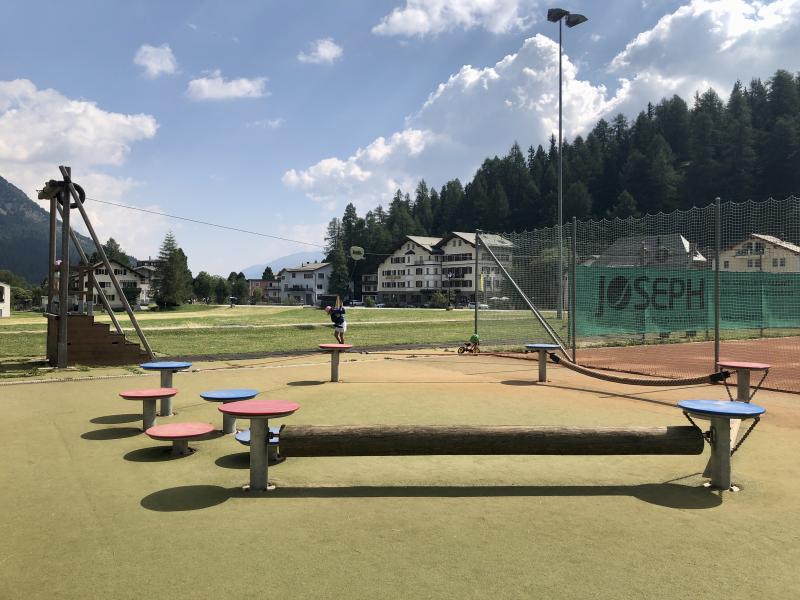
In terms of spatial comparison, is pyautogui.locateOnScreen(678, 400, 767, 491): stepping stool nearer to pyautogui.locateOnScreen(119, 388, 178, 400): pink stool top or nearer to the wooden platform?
pyautogui.locateOnScreen(119, 388, 178, 400): pink stool top

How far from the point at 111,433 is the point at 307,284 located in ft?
434

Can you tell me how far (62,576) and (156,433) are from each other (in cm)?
247

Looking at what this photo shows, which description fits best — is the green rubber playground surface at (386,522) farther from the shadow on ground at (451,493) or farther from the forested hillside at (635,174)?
the forested hillside at (635,174)

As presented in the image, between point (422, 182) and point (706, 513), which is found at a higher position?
point (422, 182)

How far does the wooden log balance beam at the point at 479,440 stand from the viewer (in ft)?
16.6

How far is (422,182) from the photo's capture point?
159 meters

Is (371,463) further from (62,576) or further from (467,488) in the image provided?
(62,576)

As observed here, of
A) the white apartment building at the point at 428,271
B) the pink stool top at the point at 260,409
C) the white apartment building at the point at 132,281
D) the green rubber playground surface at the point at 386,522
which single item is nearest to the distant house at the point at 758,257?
the green rubber playground surface at the point at 386,522

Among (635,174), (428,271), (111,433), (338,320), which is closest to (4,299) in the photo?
(338,320)

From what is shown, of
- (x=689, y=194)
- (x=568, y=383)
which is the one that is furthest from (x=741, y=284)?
(x=689, y=194)

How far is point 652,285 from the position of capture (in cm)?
1802

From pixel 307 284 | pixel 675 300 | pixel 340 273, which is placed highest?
pixel 340 273

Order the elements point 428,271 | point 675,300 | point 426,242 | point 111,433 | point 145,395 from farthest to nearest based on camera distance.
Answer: point 426,242 → point 428,271 → point 675,300 → point 111,433 → point 145,395

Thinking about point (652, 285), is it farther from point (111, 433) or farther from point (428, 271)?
point (428, 271)
